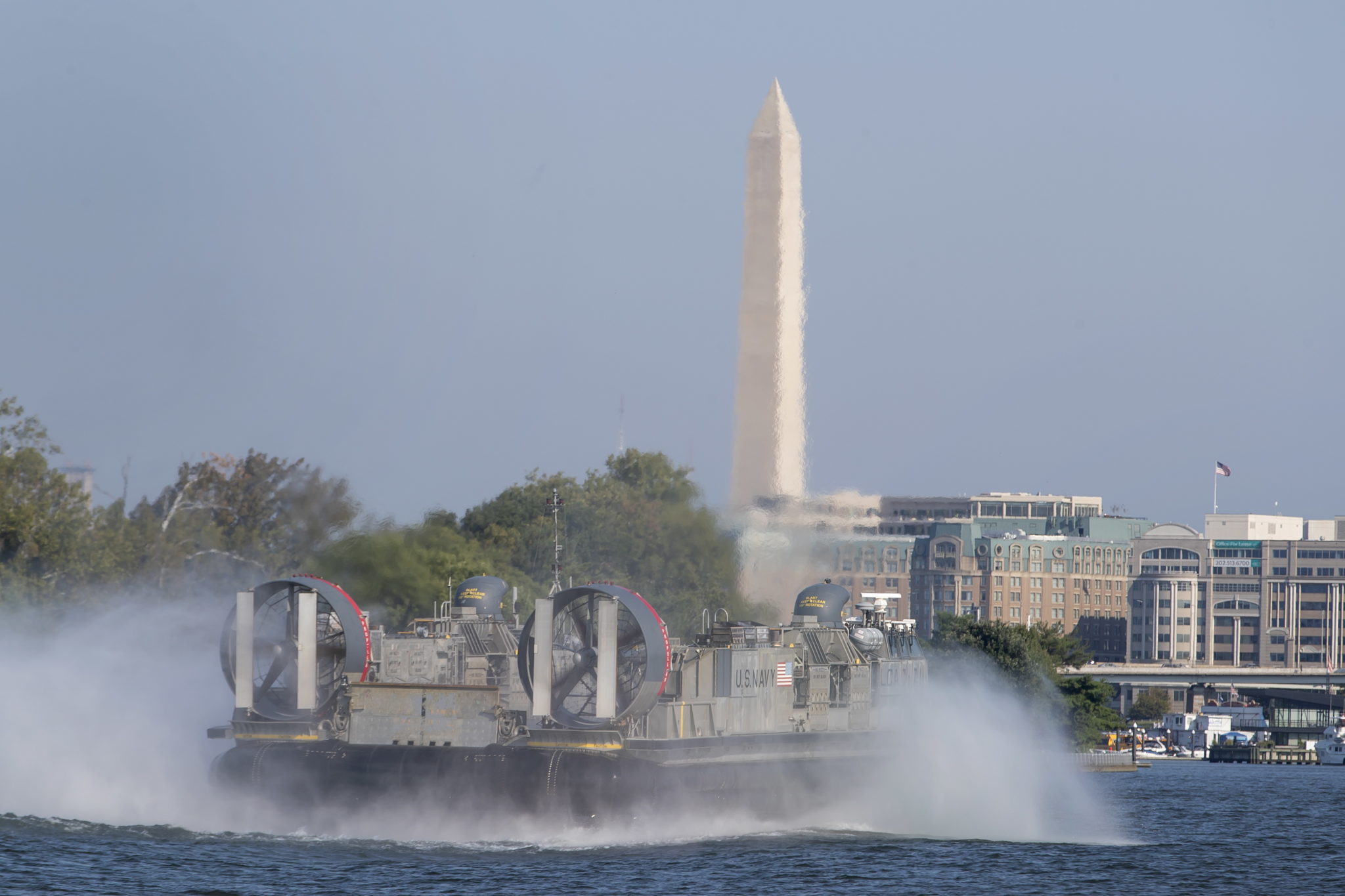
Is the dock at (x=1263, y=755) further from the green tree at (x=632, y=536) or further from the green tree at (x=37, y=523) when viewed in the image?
the green tree at (x=37, y=523)

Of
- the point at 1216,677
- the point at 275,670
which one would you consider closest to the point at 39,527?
the point at 275,670

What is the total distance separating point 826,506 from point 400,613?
23369 millimetres

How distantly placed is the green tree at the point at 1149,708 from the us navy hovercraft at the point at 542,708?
137835mm

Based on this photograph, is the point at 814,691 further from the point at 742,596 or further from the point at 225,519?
the point at 225,519

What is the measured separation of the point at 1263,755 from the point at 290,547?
3669 inches

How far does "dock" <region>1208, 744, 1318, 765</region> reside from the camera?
479 ft

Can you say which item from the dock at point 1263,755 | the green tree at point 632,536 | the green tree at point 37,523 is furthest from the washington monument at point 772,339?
the dock at point 1263,755

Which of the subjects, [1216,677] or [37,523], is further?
[1216,677]

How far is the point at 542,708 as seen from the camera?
42.8m

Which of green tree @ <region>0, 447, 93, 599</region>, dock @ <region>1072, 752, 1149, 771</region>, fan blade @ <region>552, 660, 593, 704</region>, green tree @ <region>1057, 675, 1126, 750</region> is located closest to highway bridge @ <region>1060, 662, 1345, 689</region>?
dock @ <region>1072, 752, 1149, 771</region>

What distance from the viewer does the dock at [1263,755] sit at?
146 metres

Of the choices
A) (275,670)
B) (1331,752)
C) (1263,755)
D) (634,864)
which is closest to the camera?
(634,864)

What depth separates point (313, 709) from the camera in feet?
152

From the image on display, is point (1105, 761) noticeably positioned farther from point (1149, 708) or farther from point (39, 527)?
point (1149, 708)
